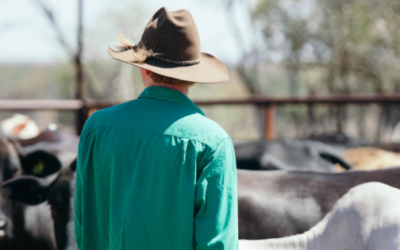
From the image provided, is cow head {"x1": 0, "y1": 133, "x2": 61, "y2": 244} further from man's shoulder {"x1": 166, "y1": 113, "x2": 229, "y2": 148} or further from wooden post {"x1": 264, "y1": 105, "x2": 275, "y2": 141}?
wooden post {"x1": 264, "y1": 105, "x2": 275, "y2": 141}

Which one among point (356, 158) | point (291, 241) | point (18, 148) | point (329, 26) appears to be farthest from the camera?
point (329, 26)

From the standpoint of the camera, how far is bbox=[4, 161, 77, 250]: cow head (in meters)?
1.92

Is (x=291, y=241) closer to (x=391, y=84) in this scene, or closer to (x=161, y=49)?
(x=161, y=49)

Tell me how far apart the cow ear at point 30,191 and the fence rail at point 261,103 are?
194cm

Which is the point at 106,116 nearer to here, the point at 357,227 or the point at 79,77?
the point at 357,227

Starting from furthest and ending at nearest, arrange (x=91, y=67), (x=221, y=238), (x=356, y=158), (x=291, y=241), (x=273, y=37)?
(x=91, y=67), (x=273, y=37), (x=356, y=158), (x=291, y=241), (x=221, y=238)

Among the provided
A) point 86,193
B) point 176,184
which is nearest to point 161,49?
point 176,184

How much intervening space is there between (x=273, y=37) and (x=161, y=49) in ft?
38.9

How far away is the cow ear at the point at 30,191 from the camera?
78.5 inches

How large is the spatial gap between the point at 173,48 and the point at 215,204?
17.2 inches

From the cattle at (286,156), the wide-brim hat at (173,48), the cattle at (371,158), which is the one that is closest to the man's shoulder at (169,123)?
the wide-brim hat at (173,48)

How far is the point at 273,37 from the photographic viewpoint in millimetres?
12383

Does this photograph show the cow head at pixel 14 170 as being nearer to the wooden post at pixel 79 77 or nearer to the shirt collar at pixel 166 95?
the shirt collar at pixel 166 95

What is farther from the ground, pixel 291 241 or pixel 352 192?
pixel 352 192
